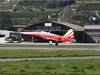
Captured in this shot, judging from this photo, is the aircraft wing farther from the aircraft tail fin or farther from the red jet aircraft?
the aircraft tail fin

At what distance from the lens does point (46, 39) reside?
117 meters

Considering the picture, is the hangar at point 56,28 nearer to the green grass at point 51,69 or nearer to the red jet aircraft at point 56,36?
the red jet aircraft at point 56,36

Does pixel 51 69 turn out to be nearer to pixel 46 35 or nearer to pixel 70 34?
pixel 70 34

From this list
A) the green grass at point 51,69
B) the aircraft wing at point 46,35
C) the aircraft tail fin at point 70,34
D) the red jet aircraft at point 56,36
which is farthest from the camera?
the aircraft wing at point 46,35

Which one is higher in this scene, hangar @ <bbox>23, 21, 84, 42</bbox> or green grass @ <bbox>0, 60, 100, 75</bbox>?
green grass @ <bbox>0, 60, 100, 75</bbox>

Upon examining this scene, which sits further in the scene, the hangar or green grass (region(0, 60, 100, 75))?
the hangar

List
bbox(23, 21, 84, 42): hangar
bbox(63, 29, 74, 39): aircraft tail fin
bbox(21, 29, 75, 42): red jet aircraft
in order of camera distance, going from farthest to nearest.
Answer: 1. bbox(23, 21, 84, 42): hangar
2. bbox(63, 29, 74, 39): aircraft tail fin
3. bbox(21, 29, 75, 42): red jet aircraft

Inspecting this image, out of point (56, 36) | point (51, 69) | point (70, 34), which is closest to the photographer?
point (51, 69)

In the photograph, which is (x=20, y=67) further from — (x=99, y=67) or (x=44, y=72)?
(x=99, y=67)

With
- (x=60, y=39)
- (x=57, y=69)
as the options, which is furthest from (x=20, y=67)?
(x=60, y=39)

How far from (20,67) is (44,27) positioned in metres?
91.5

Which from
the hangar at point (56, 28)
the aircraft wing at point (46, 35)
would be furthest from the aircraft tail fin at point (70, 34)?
the hangar at point (56, 28)

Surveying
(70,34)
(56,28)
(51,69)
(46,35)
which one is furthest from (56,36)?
(51,69)

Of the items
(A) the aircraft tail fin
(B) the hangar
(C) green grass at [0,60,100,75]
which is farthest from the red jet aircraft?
(C) green grass at [0,60,100,75]
